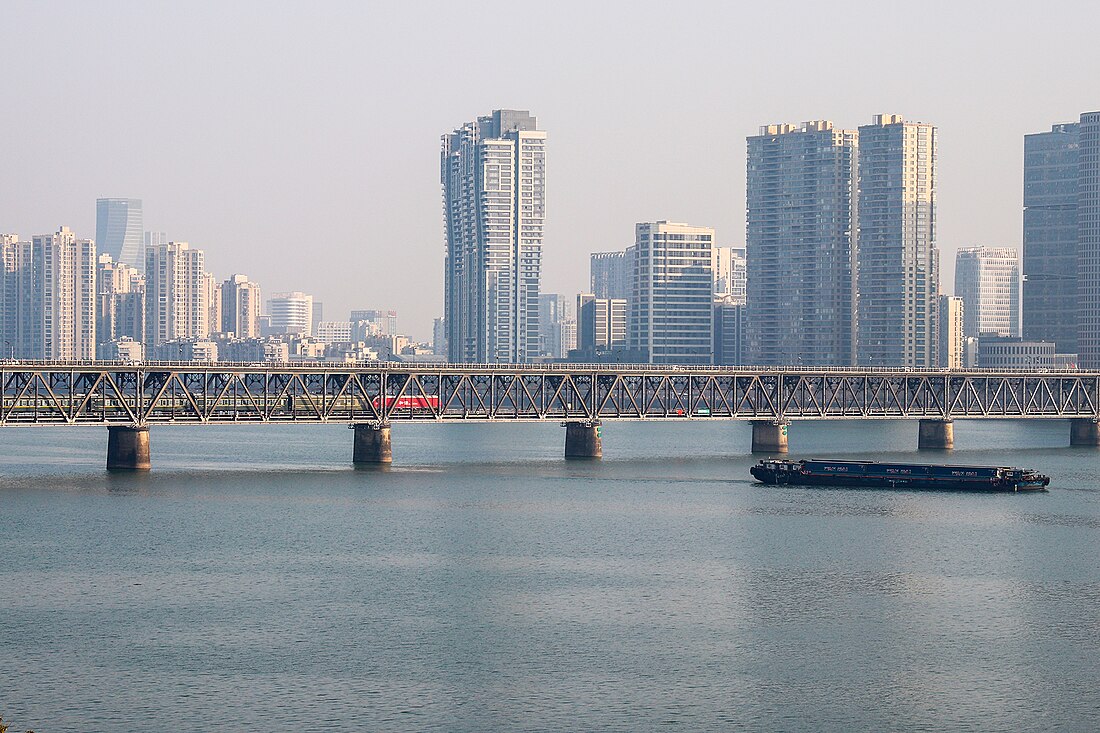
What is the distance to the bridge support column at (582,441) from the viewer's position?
186000 millimetres

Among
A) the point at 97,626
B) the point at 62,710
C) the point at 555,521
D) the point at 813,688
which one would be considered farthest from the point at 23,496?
the point at 813,688

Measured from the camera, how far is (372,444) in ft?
564

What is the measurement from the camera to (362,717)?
64.0 metres

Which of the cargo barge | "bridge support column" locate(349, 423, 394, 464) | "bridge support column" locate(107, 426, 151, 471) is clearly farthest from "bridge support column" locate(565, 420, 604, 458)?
"bridge support column" locate(107, 426, 151, 471)

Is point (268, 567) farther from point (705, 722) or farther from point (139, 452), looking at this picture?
point (139, 452)

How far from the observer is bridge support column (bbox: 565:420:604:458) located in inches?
7323

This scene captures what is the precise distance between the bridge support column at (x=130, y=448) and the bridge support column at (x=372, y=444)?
72.2ft

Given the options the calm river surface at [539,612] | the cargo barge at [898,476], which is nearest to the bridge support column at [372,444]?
the calm river surface at [539,612]

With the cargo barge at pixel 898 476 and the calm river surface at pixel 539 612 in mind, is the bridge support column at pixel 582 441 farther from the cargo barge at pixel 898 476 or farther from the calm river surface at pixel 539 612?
the calm river surface at pixel 539 612

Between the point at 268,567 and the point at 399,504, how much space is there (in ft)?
110

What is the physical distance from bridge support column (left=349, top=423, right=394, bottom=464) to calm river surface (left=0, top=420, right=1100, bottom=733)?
104ft

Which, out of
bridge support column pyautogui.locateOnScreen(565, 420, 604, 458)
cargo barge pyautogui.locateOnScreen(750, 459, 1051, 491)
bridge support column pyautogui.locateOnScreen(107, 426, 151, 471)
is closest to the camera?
cargo barge pyautogui.locateOnScreen(750, 459, 1051, 491)

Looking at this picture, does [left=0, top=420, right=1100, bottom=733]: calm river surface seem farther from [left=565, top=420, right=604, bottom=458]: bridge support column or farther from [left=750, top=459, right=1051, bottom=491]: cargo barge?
[left=565, top=420, right=604, bottom=458]: bridge support column

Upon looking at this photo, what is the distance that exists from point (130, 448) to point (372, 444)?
2511 centimetres
